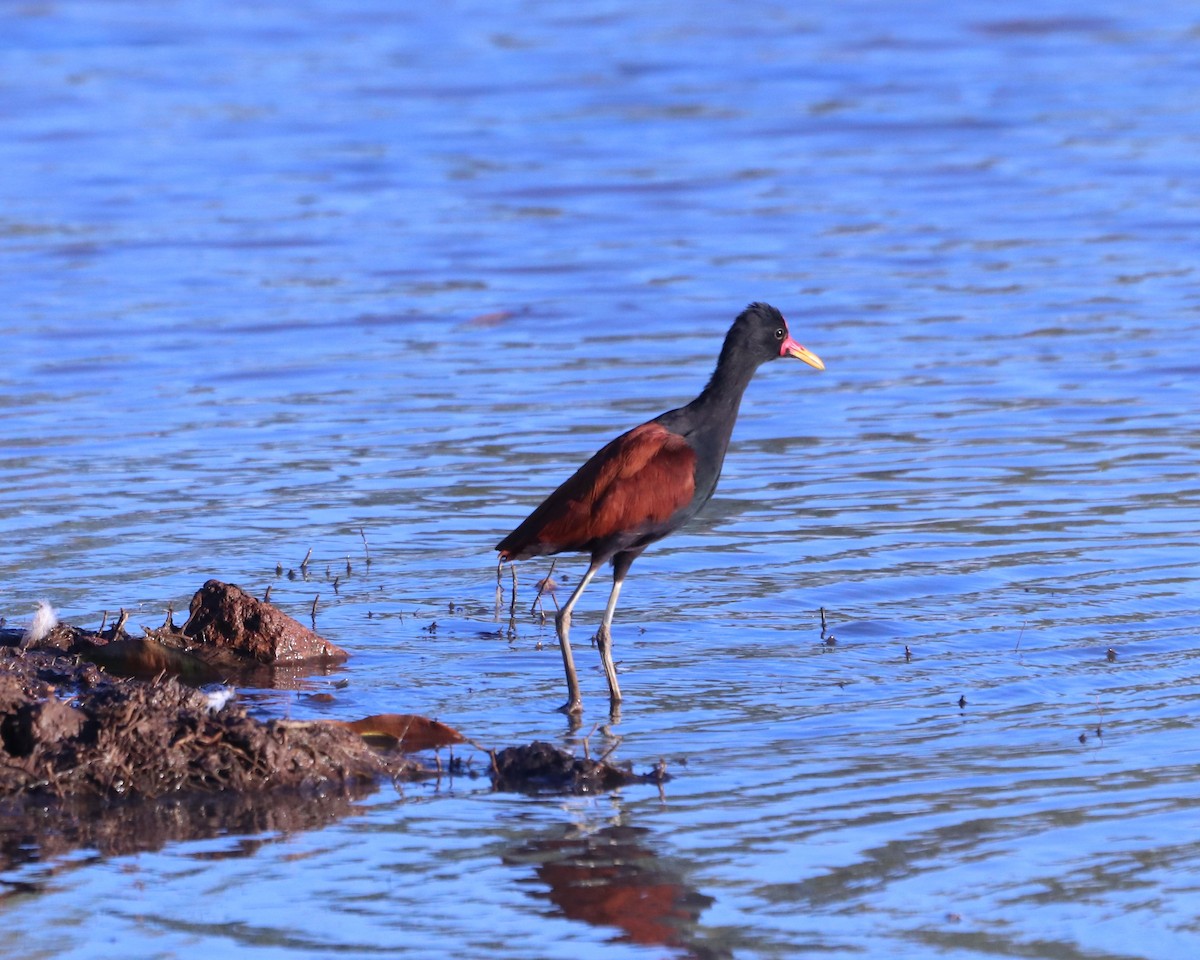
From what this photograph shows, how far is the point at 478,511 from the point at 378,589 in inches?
54.6

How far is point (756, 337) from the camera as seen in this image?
8383mm

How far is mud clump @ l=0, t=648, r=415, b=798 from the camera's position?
6.39 m

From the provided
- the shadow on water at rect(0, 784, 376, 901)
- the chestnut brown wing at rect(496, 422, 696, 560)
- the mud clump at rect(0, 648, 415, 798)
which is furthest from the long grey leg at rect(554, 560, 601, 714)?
the shadow on water at rect(0, 784, 376, 901)

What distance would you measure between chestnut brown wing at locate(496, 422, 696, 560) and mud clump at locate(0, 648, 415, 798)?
1459 millimetres

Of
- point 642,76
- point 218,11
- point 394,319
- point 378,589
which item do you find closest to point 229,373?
point 394,319

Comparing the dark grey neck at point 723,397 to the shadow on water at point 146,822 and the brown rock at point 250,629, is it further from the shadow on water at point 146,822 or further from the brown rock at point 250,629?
the shadow on water at point 146,822

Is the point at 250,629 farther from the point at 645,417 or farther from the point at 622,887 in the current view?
the point at 645,417

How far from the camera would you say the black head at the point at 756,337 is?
327 inches

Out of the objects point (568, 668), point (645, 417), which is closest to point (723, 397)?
point (568, 668)

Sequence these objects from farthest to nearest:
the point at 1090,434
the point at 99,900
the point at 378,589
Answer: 1. the point at 1090,434
2. the point at 378,589
3. the point at 99,900

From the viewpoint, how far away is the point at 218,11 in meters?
33.7

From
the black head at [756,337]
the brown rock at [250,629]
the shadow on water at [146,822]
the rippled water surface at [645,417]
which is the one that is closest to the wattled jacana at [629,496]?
the black head at [756,337]

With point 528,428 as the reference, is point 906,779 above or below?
below

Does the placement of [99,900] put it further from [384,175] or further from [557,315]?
[384,175]
